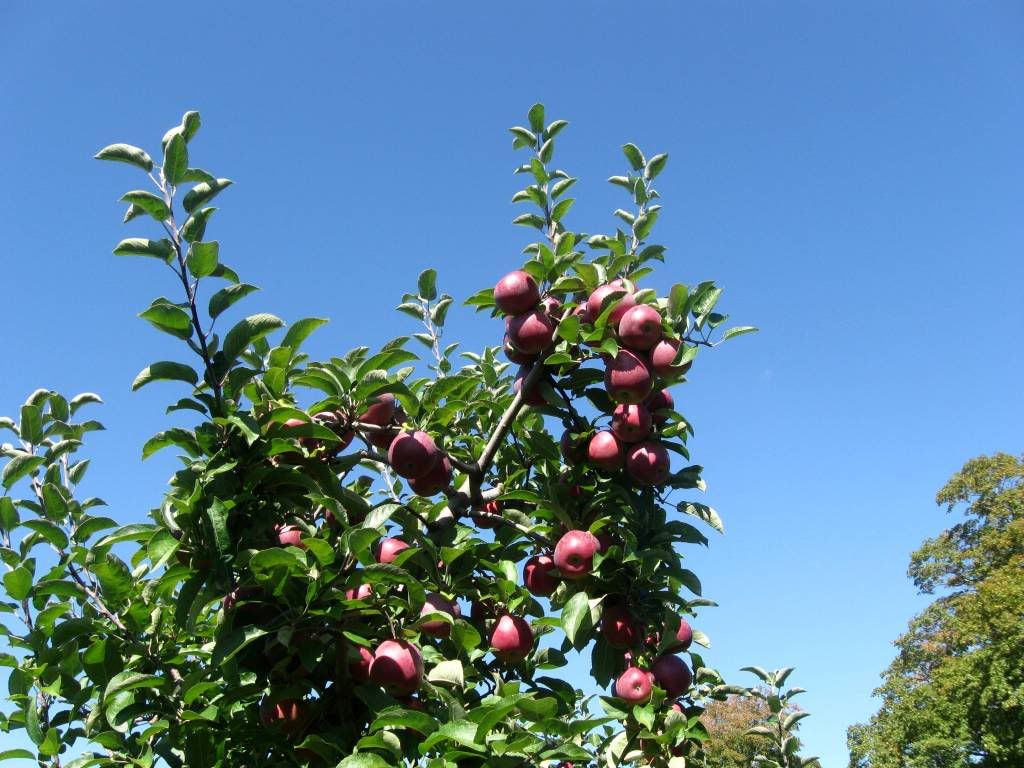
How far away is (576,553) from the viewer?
290 cm

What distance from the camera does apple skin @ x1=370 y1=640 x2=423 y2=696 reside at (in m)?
2.39

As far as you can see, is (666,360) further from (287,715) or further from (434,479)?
(287,715)

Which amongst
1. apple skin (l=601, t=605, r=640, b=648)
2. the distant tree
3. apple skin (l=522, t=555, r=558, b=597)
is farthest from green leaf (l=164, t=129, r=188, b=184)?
the distant tree

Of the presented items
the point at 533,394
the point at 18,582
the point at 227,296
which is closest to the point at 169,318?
the point at 227,296

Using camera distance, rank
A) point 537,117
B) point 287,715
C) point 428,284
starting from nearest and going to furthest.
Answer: point 287,715 < point 537,117 < point 428,284

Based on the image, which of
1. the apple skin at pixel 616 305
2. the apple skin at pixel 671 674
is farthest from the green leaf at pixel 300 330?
the apple skin at pixel 671 674

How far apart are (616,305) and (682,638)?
1.30 metres

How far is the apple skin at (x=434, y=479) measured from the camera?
3.01m

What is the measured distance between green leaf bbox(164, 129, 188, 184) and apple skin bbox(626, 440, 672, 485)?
184 centimetres

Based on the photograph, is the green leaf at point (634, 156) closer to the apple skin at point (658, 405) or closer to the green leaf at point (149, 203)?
the apple skin at point (658, 405)

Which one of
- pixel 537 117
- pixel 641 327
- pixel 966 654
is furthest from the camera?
pixel 966 654

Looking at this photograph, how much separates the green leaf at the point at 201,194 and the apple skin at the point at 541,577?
1.88m

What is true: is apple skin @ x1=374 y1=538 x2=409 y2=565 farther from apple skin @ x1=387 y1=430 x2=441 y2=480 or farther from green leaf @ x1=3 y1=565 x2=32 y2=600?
green leaf @ x1=3 y1=565 x2=32 y2=600

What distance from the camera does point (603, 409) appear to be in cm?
330
